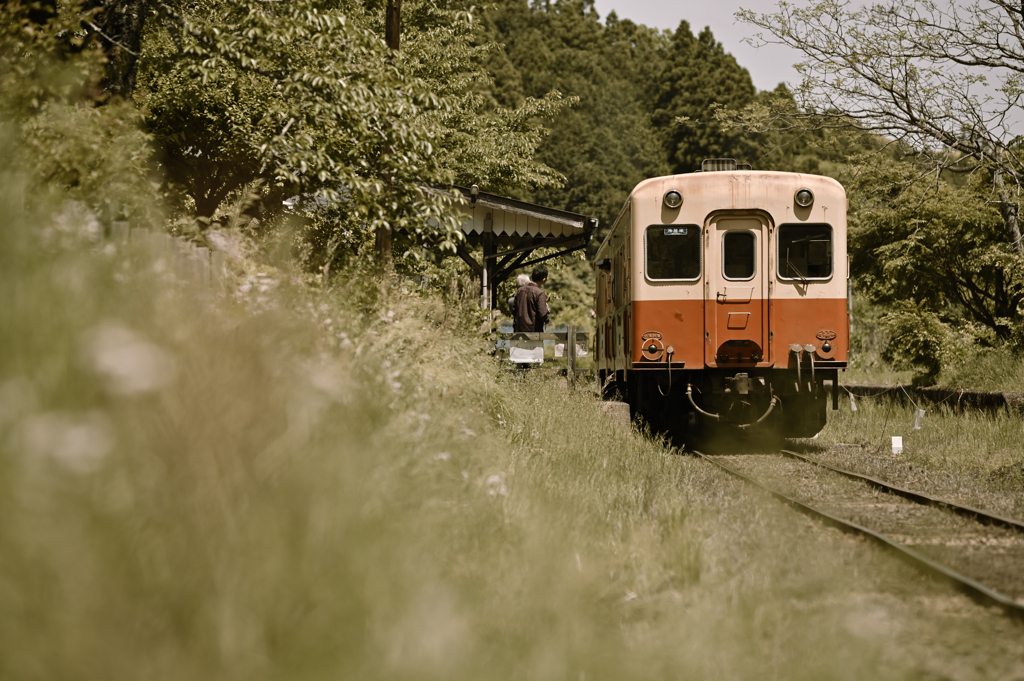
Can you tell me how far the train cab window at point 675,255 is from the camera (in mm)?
10562

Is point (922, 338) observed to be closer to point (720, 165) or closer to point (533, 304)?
point (720, 165)

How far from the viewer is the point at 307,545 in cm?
255

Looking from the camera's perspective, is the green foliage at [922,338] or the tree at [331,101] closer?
the tree at [331,101]

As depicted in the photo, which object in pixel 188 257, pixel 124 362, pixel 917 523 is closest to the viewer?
pixel 124 362

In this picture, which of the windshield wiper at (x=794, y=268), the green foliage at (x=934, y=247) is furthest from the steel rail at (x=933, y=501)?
the green foliage at (x=934, y=247)

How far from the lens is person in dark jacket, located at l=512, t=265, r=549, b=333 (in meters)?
13.1

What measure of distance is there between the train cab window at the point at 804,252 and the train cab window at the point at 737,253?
346mm

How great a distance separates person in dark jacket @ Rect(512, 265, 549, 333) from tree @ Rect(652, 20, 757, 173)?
50.7 metres

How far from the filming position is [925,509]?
278 inches

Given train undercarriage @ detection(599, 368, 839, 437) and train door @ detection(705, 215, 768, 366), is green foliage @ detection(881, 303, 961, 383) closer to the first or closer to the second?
train undercarriage @ detection(599, 368, 839, 437)

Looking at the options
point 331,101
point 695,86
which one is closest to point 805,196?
point 331,101

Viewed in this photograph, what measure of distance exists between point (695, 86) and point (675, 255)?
59581mm

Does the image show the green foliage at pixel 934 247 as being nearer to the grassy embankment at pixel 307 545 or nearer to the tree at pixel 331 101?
the tree at pixel 331 101

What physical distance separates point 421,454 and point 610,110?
64.9 meters
